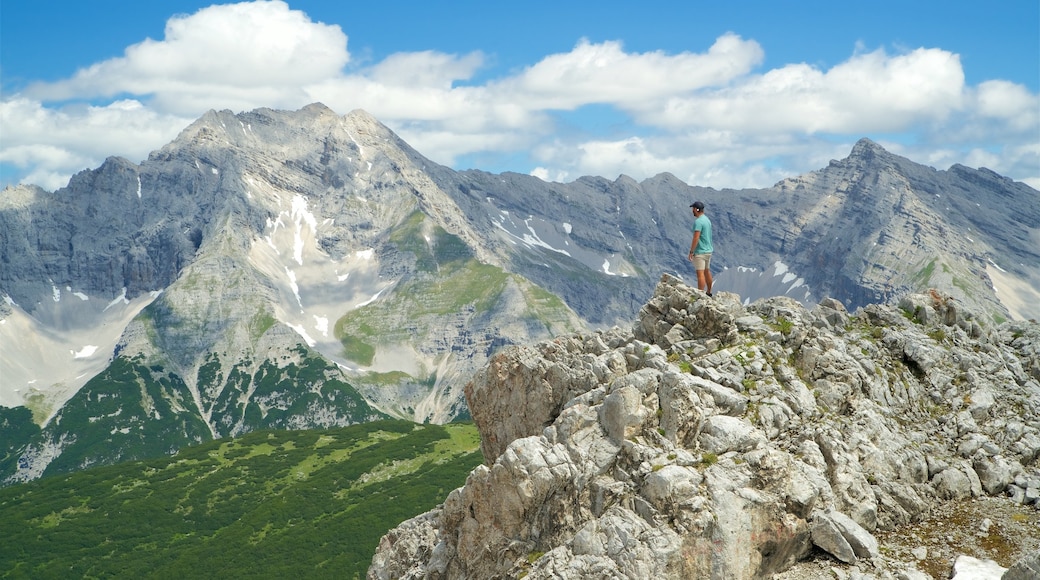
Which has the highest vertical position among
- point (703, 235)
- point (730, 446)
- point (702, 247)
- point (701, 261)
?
point (703, 235)

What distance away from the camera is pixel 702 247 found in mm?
54719

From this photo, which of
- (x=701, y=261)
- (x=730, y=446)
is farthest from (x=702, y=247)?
(x=730, y=446)

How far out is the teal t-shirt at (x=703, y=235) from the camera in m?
53.1

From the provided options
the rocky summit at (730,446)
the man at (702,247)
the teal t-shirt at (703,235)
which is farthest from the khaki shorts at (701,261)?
the rocky summit at (730,446)

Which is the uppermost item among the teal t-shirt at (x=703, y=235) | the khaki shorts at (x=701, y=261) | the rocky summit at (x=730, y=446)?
the teal t-shirt at (x=703, y=235)

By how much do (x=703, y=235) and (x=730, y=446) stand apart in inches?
649

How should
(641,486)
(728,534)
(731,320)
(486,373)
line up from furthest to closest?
A: (486,373), (731,320), (641,486), (728,534)

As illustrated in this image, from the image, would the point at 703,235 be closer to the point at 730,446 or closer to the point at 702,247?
the point at 702,247

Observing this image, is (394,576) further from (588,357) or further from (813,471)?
(813,471)

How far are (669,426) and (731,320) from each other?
42.1 feet

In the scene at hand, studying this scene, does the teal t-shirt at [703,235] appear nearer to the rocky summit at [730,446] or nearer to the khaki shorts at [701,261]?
the khaki shorts at [701,261]

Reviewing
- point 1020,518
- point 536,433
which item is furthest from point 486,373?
point 1020,518

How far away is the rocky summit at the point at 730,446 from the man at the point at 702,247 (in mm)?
1622

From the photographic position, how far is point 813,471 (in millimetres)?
41125
